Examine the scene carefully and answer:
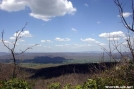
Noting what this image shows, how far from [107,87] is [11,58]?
35.7ft

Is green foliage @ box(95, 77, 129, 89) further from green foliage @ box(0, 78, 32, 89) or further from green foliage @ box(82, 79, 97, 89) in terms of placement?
green foliage @ box(0, 78, 32, 89)

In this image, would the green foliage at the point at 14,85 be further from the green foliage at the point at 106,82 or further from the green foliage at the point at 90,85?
the green foliage at the point at 106,82

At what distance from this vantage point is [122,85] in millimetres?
5281

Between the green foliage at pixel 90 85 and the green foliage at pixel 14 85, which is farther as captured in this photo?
the green foliage at pixel 14 85

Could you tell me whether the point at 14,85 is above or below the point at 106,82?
below

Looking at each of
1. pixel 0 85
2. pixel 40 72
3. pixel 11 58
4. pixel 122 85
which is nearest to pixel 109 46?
pixel 122 85

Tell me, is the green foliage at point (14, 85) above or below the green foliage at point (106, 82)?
below

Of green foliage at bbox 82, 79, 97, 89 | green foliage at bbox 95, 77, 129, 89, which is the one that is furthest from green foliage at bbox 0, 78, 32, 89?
green foliage at bbox 95, 77, 129, 89

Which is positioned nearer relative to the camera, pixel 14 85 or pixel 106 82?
pixel 106 82

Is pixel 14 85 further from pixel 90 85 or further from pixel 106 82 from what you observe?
pixel 106 82

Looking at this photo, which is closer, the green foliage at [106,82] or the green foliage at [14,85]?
the green foliage at [106,82]

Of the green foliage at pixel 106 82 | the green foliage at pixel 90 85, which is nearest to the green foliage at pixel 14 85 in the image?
the green foliage at pixel 90 85

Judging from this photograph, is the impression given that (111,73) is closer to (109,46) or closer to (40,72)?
(109,46)

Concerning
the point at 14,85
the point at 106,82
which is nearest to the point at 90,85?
the point at 106,82
